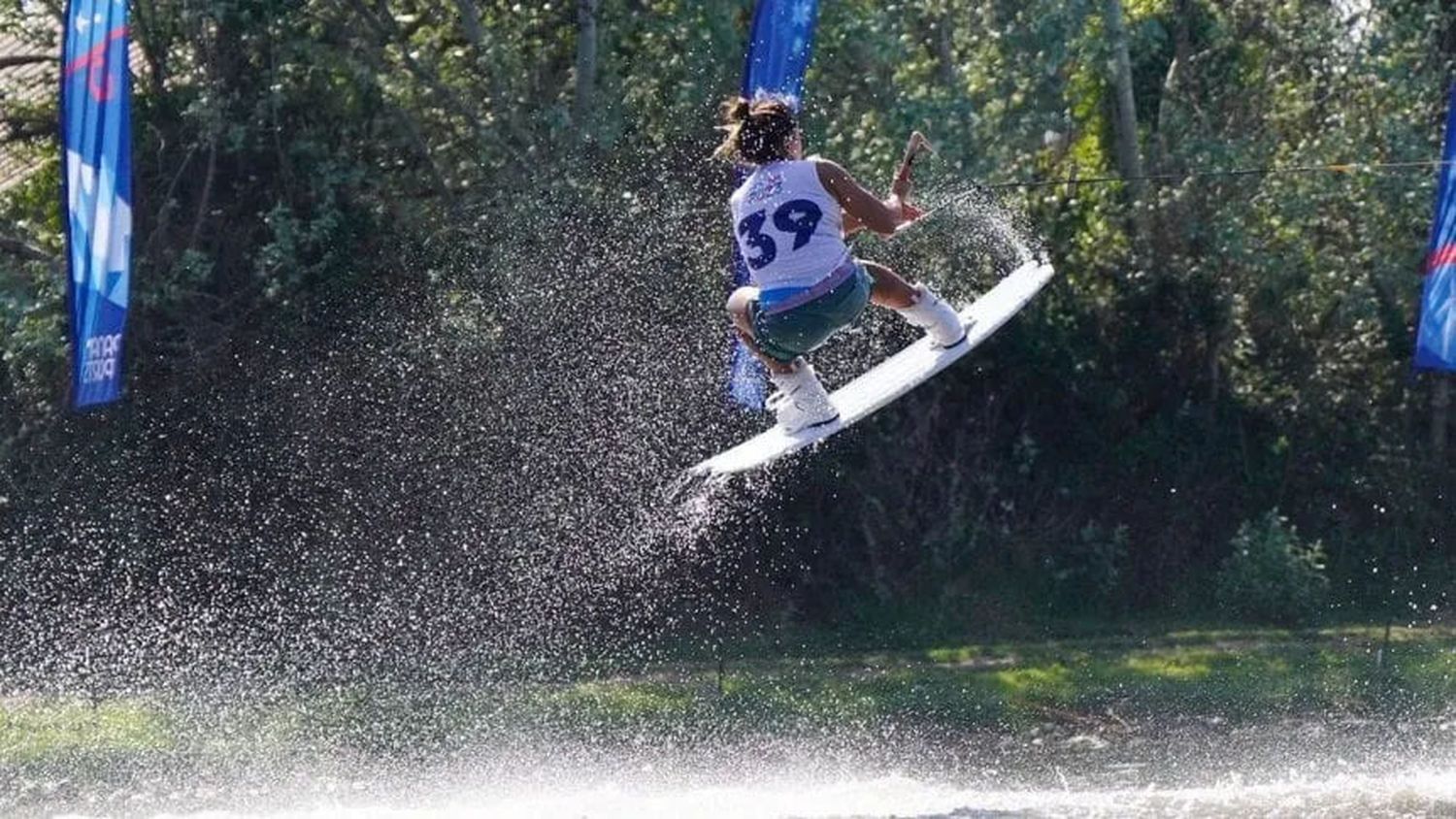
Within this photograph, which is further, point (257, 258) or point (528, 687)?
point (257, 258)

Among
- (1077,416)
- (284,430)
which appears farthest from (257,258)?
(1077,416)

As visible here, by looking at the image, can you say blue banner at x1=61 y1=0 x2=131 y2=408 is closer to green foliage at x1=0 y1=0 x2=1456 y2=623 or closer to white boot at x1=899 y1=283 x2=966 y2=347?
green foliage at x1=0 y1=0 x2=1456 y2=623

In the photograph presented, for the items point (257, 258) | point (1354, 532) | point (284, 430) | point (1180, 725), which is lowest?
point (1180, 725)

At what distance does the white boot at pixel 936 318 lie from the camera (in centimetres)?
1023

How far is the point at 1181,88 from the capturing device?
16.5 meters

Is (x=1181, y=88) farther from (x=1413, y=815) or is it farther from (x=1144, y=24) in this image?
(x=1413, y=815)

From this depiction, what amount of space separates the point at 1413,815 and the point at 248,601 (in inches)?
285

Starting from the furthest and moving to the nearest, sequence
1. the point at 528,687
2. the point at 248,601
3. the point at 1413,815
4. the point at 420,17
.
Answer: the point at 420,17 < the point at 248,601 < the point at 528,687 < the point at 1413,815

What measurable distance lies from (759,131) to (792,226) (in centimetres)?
38

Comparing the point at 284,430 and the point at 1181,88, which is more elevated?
the point at 1181,88

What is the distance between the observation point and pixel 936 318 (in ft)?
33.8

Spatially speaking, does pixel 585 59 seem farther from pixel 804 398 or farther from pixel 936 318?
pixel 804 398

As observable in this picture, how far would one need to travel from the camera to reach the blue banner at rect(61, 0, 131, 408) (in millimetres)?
12602

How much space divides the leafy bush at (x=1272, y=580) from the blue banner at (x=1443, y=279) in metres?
1.69
